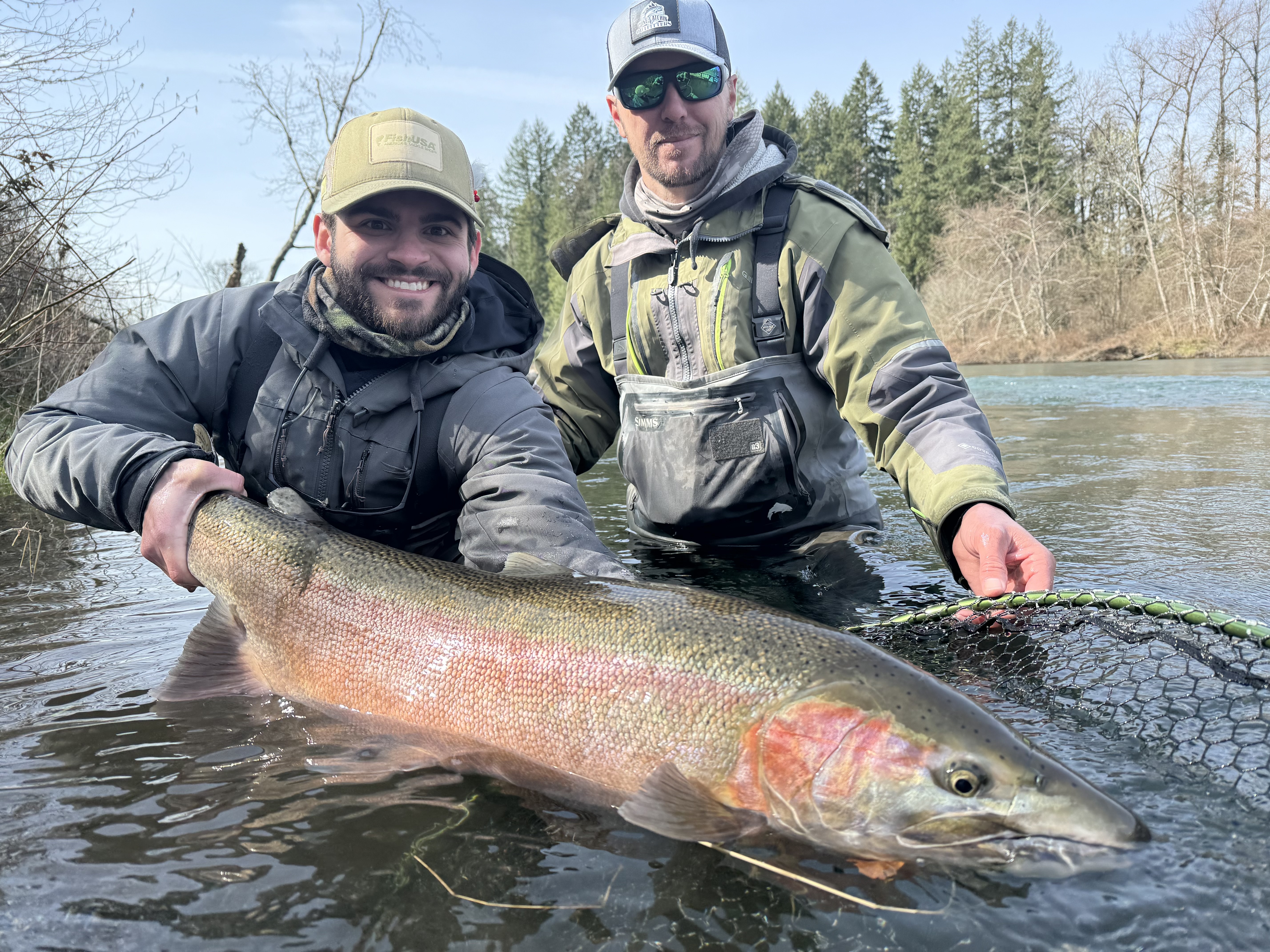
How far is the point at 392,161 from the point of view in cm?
347

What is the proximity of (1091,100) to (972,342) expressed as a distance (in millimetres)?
11607

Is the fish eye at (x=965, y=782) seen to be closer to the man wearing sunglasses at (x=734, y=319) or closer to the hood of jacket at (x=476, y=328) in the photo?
the man wearing sunglasses at (x=734, y=319)

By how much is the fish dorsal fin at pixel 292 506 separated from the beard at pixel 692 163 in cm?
236

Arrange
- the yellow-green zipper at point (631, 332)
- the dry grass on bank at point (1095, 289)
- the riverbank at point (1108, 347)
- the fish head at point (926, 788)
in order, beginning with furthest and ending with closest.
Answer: the dry grass on bank at point (1095, 289) < the riverbank at point (1108, 347) < the yellow-green zipper at point (631, 332) < the fish head at point (926, 788)

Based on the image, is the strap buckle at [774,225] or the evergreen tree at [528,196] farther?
the evergreen tree at [528,196]

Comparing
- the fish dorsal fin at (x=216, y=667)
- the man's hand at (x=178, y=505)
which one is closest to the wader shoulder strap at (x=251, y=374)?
the man's hand at (x=178, y=505)

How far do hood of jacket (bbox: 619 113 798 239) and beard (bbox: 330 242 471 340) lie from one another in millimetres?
1316

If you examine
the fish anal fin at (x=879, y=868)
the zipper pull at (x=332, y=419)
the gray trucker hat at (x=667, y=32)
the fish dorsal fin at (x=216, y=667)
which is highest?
the gray trucker hat at (x=667, y=32)

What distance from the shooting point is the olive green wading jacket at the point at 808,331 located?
11.2ft

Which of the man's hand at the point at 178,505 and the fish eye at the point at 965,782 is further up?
the man's hand at the point at 178,505

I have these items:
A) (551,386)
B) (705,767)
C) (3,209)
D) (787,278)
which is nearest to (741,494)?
(787,278)

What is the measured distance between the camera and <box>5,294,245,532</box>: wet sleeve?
2.91 m

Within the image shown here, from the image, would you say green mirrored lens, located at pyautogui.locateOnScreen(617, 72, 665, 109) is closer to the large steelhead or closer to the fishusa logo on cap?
the fishusa logo on cap

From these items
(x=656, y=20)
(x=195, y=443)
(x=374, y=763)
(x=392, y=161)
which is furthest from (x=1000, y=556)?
(x=656, y=20)
